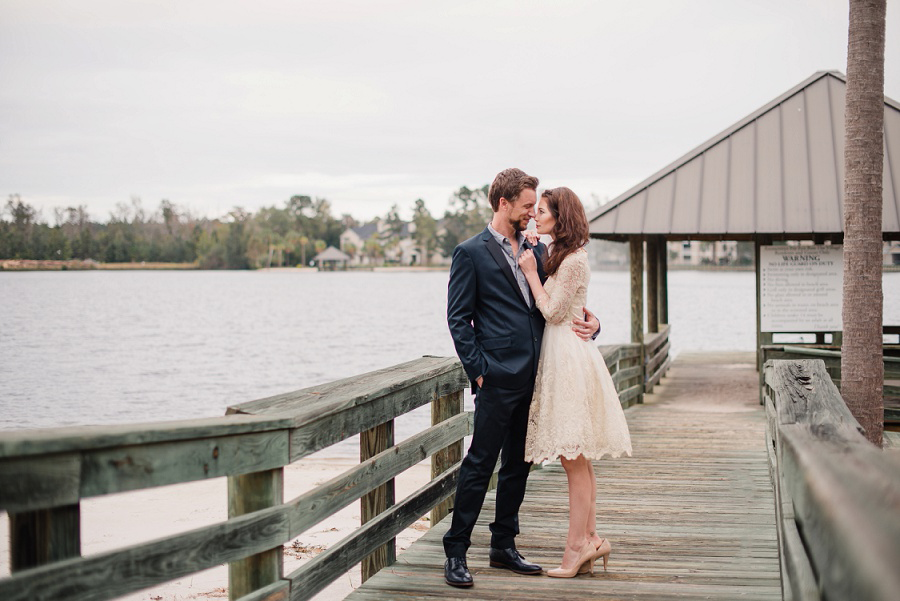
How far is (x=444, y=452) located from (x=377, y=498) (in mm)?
1116

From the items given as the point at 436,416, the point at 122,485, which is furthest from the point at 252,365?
the point at 122,485

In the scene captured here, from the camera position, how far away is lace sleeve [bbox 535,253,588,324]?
4.27 meters

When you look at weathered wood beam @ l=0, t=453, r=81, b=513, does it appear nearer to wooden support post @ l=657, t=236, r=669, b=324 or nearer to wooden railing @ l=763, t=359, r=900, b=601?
wooden railing @ l=763, t=359, r=900, b=601

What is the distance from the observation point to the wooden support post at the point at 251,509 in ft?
11.0

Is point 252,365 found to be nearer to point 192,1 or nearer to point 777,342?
point 777,342

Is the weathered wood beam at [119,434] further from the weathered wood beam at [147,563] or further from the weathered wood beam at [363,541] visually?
the weathered wood beam at [363,541]

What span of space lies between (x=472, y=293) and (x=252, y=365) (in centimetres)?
3939

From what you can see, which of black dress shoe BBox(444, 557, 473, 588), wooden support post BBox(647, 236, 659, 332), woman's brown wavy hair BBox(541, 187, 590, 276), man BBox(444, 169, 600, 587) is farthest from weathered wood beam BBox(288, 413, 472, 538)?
wooden support post BBox(647, 236, 659, 332)

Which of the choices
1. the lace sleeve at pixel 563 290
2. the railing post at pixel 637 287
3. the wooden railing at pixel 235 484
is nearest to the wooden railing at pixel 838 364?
the railing post at pixel 637 287

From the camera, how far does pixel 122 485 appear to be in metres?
2.68

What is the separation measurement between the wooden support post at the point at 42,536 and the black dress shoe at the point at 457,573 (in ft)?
7.14

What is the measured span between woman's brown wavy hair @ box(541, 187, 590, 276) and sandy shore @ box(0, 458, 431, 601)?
6.12 metres

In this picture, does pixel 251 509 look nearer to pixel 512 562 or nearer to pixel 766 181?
pixel 512 562

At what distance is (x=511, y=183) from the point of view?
430cm
